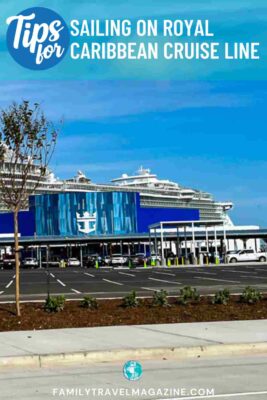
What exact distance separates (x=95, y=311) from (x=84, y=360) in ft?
17.0

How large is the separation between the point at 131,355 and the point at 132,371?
1340 millimetres

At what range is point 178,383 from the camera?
8047 mm

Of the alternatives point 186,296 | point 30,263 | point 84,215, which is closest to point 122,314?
point 186,296

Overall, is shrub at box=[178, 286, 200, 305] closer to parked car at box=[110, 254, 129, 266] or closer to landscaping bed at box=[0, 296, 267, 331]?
landscaping bed at box=[0, 296, 267, 331]

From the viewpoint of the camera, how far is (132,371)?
8.74 m

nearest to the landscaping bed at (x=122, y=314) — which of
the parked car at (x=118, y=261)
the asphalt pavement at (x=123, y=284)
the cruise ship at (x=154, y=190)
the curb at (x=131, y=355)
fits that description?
the asphalt pavement at (x=123, y=284)

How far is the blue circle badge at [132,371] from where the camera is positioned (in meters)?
8.48

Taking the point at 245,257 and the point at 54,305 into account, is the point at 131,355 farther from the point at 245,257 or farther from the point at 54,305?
the point at 245,257

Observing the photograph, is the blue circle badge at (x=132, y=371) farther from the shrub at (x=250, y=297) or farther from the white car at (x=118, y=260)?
the white car at (x=118, y=260)

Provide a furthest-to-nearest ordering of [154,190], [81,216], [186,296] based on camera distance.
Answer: [154,190]
[81,216]
[186,296]

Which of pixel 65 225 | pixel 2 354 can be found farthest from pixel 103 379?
pixel 65 225

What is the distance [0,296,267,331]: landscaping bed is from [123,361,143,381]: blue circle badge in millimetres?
4123

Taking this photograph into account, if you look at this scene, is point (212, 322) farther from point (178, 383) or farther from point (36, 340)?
point (178, 383)

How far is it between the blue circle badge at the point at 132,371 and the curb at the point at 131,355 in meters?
0.55
